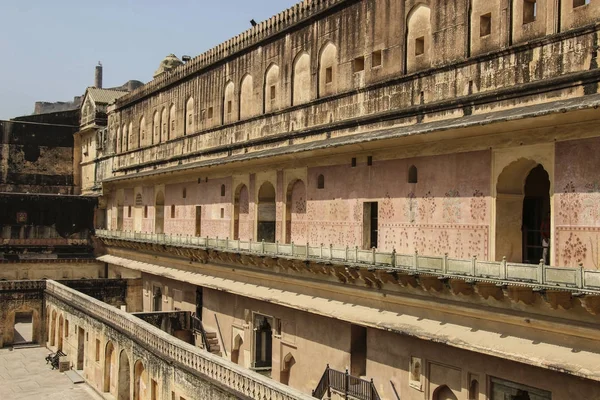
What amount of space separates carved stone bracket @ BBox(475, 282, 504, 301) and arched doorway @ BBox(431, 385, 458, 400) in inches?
96.4

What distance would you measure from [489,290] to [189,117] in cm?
1778

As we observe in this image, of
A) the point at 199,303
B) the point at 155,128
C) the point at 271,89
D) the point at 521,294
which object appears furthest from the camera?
the point at 155,128

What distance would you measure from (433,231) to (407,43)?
444 centimetres

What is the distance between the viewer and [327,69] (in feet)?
60.3

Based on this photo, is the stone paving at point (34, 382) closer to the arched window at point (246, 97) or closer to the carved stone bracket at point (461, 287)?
the arched window at point (246, 97)

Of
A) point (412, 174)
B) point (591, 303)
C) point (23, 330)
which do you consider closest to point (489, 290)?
point (591, 303)

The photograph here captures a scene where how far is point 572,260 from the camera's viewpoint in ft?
37.2

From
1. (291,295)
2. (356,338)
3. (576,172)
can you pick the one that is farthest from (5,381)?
(576,172)

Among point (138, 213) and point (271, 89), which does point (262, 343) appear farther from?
point (138, 213)

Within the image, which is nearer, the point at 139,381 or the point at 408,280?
the point at 408,280

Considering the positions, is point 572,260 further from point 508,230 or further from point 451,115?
point 451,115

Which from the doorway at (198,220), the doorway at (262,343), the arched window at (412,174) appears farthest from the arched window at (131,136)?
the arched window at (412,174)

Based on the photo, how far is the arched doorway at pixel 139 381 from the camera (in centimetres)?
1903

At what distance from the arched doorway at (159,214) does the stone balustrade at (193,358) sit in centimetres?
549
